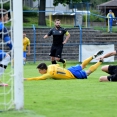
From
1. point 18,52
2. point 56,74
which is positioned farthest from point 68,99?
point 56,74

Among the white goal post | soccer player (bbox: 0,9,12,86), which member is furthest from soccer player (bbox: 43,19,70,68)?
the white goal post

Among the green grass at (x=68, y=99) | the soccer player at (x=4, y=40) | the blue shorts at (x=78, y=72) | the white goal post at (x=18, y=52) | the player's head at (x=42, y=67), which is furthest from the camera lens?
the blue shorts at (x=78, y=72)

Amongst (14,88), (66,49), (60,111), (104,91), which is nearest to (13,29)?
(14,88)

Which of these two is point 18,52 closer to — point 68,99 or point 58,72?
point 68,99

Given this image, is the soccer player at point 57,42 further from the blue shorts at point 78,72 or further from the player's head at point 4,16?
the player's head at point 4,16

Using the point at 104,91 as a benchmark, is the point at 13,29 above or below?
above

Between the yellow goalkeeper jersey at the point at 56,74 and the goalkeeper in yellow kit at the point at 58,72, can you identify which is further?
the yellow goalkeeper jersey at the point at 56,74

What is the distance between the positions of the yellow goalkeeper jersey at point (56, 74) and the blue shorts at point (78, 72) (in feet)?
0.29

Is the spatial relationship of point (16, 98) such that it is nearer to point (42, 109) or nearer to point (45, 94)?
point (42, 109)

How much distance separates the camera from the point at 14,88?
934 centimetres

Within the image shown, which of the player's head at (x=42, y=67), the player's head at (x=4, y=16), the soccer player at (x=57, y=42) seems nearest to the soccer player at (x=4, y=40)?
the player's head at (x=4, y=16)

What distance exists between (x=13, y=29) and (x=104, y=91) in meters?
3.38

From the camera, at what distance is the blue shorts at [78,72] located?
15.3 m

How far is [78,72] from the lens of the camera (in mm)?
15484
